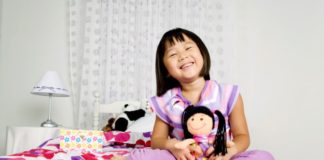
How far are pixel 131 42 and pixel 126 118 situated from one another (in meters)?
0.63

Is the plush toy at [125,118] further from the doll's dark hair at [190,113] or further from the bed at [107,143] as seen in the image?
the doll's dark hair at [190,113]

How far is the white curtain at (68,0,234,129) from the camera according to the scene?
262 cm

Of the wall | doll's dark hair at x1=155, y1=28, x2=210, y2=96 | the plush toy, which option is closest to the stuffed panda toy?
the plush toy

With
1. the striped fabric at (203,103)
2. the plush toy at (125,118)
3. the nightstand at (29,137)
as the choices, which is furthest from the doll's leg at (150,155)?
the nightstand at (29,137)

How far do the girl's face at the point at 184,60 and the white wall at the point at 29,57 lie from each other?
5.70 ft

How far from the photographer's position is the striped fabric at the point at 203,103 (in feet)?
3.56

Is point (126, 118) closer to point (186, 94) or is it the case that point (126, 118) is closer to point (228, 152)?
point (186, 94)

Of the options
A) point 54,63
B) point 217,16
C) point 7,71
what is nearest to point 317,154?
point 217,16

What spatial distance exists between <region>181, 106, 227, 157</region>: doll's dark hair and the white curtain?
159 centimetres

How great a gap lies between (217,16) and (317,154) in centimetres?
115

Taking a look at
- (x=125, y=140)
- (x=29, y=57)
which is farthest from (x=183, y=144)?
(x=29, y=57)

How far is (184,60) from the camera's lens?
3.59 ft

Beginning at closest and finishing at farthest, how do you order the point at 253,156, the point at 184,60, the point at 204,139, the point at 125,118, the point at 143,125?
1. the point at 253,156
2. the point at 204,139
3. the point at 184,60
4. the point at 143,125
5. the point at 125,118

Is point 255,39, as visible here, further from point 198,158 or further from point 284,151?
point 198,158
